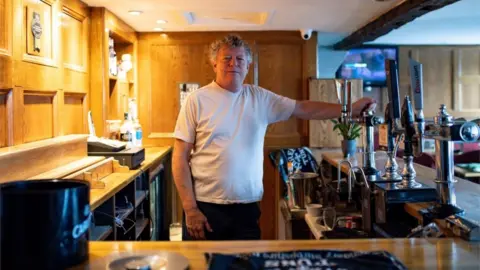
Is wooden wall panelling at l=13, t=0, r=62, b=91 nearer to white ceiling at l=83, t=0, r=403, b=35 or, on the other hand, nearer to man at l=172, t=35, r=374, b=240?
white ceiling at l=83, t=0, r=403, b=35

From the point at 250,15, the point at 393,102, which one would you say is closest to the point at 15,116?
the point at 393,102

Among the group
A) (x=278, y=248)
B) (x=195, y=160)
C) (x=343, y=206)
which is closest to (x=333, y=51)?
(x=343, y=206)

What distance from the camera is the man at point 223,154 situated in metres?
1.86

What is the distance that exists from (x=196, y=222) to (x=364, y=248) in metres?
0.95

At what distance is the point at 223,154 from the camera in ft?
6.10

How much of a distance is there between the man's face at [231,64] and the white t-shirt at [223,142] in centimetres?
5

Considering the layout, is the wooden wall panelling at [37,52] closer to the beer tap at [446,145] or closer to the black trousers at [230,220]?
the black trousers at [230,220]

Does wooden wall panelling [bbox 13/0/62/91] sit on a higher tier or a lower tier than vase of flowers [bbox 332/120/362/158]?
higher

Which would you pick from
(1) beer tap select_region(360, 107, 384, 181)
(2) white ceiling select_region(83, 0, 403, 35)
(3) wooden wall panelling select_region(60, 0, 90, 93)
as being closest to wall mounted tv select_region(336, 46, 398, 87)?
(2) white ceiling select_region(83, 0, 403, 35)

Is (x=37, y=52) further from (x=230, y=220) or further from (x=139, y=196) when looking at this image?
(x=230, y=220)

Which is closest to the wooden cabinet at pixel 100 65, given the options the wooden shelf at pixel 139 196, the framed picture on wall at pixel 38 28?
the wooden shelf at pixel 139 196

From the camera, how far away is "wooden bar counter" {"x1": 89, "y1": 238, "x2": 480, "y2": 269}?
931mm

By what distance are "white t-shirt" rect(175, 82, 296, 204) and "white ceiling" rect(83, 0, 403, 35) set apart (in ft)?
5.18

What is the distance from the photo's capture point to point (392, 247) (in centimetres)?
101
